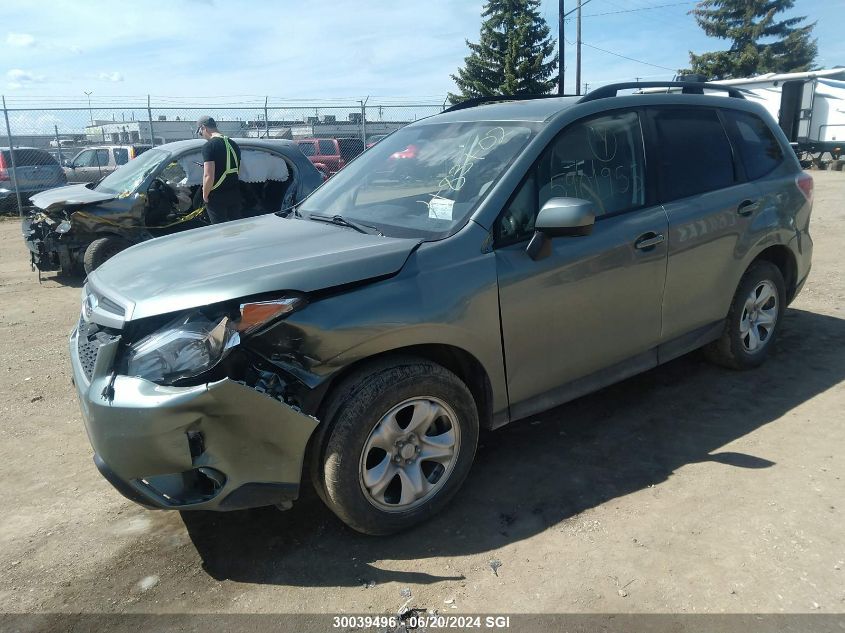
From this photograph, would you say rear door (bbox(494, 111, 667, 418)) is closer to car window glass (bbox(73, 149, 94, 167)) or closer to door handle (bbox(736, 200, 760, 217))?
door handle (bbox(736, 200, 760, 217))

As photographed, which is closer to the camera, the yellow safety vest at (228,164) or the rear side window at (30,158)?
the yellow safety vest at (228,164)

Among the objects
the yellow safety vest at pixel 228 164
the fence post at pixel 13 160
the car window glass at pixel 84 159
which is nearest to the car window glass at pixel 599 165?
the yellow safety vest at pixel 228 164

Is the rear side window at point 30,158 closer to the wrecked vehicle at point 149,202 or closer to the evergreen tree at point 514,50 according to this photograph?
the wrecked vehicle at point 149,202

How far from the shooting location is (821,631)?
229 centimetres

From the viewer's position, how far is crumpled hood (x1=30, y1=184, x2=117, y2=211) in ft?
25.4

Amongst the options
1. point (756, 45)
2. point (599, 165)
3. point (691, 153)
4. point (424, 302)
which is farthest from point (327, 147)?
point (756, 45)

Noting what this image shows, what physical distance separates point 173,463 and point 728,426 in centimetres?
316

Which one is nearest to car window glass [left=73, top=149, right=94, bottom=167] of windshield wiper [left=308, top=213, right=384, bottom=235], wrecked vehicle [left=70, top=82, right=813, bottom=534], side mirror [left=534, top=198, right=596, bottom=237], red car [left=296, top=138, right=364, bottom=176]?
red car [left=296, top=138, right=364, bottom=176]

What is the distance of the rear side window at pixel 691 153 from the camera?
384 centimetres

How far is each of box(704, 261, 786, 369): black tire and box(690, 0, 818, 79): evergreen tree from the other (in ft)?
149

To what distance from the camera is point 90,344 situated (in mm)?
2850

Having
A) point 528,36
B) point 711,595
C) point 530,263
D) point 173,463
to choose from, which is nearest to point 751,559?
point 711,595

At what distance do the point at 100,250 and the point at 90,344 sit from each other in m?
5.59

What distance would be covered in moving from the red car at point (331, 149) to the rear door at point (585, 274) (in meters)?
16.1
